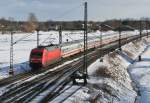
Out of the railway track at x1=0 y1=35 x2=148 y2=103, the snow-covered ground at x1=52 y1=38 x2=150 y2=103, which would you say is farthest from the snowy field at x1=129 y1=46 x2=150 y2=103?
the railway track at x1=0 y1=35 x2=148 y2=103

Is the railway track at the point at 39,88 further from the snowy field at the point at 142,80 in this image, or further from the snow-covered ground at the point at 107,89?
the snowy field at the point at 142,80

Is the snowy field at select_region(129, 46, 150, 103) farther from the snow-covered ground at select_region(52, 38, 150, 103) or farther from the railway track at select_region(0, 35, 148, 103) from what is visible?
the railway track at select_region(0, 35, 148, 103)

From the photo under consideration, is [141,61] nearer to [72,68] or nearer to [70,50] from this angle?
[70,50]

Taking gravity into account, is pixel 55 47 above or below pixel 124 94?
above

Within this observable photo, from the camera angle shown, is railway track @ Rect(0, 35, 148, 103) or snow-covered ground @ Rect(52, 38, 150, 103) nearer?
railway track @ Rect(0, 35, 148, 103)

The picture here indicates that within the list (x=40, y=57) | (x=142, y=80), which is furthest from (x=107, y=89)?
(x=40, y=57)

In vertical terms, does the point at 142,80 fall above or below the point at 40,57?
below

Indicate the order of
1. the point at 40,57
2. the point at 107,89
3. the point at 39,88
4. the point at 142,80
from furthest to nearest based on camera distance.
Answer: the point at 142,80 < the point at 40,57 < the point at 107,89 < the point at 39,88

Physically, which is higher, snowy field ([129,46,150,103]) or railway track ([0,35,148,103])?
railway track ([0,35,148,103])

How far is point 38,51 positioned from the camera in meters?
57.0

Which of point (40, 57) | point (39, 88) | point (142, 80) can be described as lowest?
point (142, 80)

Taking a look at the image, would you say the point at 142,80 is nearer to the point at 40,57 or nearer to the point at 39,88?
the point at 40,57

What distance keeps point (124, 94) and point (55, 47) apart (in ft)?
70.8

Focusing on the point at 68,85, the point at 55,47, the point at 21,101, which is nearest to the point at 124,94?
the point at 68,85
